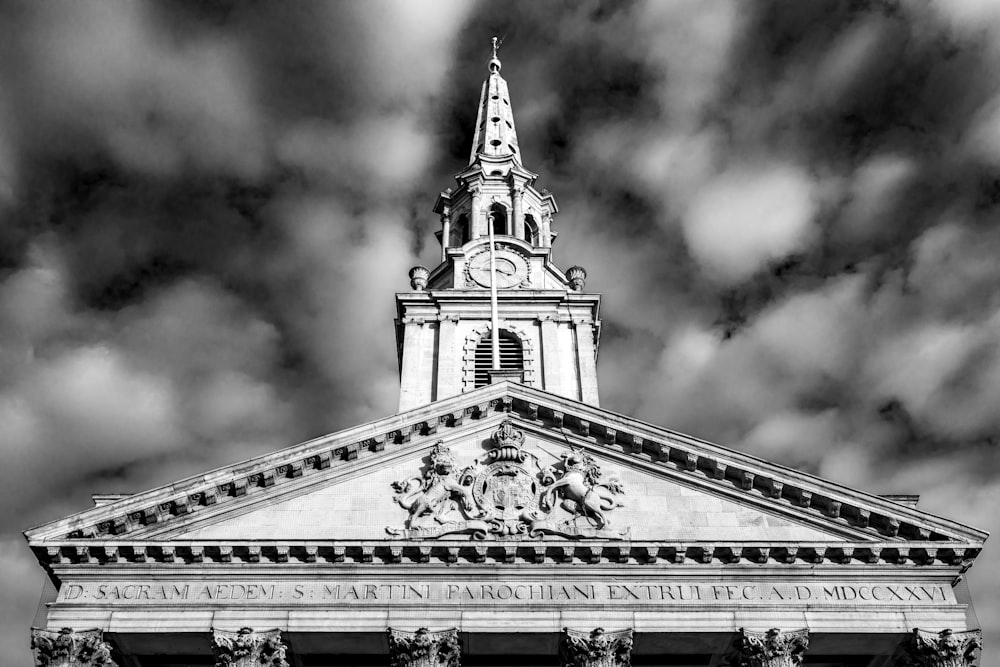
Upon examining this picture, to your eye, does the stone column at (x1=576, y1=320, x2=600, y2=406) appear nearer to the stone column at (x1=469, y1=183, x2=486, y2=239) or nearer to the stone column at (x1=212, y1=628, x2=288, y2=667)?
the stone column at (x1=469, y1=183, x2=486, y2=239)

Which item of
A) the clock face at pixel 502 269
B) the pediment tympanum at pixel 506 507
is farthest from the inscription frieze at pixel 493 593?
the clock face at pixel 502 269

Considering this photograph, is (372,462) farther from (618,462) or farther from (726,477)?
(726,477)

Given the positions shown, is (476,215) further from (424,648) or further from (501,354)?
(424,648)


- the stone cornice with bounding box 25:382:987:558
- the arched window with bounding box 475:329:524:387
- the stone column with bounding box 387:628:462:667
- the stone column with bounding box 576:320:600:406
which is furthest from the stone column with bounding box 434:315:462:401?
the stone column with bounding box 387:628:462:667

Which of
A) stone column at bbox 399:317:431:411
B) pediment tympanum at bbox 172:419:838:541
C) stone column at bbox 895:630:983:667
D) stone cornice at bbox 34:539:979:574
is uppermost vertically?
stone column at bbox 399:317:431:411

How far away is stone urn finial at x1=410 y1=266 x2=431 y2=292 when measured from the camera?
47.5m

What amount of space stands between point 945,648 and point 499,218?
33.9 m

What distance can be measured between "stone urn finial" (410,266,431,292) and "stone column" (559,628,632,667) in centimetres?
2615

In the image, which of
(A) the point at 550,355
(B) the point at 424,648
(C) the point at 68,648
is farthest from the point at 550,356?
(C) the point at 68,648

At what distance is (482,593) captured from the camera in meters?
24.5

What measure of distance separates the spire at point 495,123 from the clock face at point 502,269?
31.6ft

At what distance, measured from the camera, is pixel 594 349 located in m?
45.4

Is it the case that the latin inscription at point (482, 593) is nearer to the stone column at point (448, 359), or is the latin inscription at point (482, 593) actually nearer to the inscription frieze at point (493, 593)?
the inscription frieze at point (493, 593)

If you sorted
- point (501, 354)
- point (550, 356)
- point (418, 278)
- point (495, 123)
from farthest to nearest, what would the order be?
point (495, 123) < point (418, 278) < point (501, 354) < point (550, 356)
